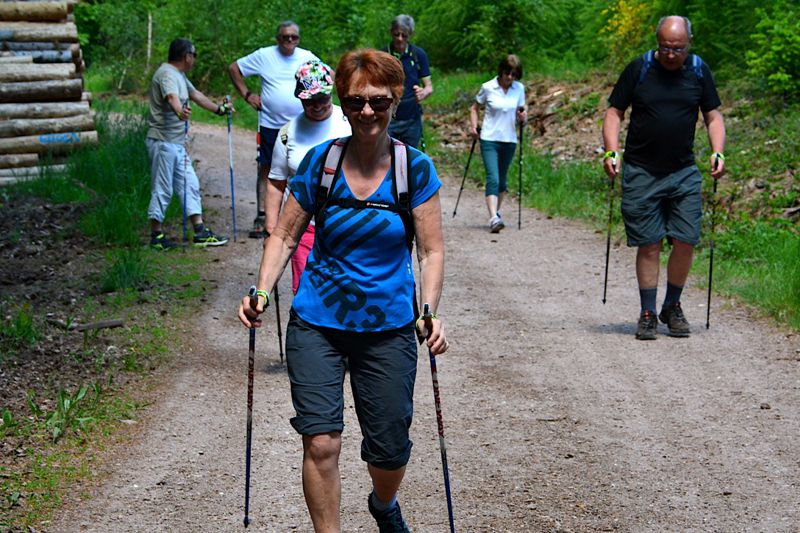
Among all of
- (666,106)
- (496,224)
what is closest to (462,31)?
(496,224)

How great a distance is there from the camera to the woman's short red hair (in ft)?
14.3

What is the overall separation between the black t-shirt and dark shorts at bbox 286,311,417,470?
4.64 meters

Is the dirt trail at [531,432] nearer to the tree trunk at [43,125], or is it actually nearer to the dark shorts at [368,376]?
the dark shorts at [368,376]

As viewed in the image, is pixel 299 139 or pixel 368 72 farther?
pixel 299 139

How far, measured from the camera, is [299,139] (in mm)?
7375

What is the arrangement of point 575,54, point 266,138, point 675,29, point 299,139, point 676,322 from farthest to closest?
1. point 575,54
2. point 266,138
3. point 676,322
4. point 675,29
5. point 299,139

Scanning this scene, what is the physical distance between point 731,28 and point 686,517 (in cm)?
1515

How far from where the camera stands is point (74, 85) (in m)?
17.1

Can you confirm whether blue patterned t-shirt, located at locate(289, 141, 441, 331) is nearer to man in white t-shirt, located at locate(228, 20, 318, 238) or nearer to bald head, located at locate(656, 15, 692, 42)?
bald head, located at locate(656, 15, 692, 42)

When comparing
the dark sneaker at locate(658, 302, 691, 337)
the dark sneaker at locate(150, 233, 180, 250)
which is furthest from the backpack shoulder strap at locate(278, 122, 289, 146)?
the dark sneaker at locate(150, 233, 180, 250)

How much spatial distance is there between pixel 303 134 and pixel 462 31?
71.0 ft

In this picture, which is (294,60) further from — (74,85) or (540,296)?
(74,85)

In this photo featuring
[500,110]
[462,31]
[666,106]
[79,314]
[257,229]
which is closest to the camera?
[666,106]

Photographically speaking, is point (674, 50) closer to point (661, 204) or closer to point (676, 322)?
point (661, 204)
